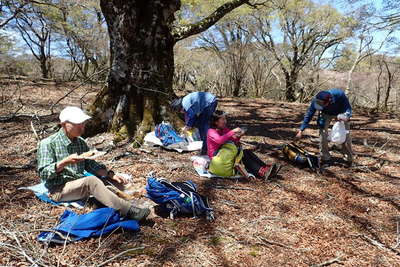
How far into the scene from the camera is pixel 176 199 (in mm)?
3129

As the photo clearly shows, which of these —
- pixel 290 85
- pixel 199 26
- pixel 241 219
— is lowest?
pixel 241 219

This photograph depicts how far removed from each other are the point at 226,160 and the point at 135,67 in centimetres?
242

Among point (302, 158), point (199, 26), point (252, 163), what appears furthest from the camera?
point (199, 26)

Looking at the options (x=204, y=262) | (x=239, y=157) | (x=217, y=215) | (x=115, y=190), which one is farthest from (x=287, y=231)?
(x=115, y=190)

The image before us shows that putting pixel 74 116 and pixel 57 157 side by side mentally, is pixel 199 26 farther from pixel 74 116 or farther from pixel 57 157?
pixel 57 157

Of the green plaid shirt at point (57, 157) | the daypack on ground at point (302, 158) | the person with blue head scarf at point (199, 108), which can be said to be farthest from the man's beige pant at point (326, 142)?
the green plaid shirt at point (57, 157)

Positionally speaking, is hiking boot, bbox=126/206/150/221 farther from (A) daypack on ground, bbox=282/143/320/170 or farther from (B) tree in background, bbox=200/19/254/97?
(B) tree in background, bbox=200/19/254/97

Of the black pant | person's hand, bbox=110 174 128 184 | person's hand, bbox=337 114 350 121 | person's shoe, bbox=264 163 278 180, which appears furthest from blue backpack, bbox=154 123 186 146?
person's hand, bbox=337 114 350 121

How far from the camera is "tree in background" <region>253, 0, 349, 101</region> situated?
50.6ft

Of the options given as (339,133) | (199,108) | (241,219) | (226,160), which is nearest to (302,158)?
(339,133)

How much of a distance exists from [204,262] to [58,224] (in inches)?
Result: 51.2

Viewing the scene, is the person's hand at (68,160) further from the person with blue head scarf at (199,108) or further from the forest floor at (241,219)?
the person with blue head scarf at (199,108)

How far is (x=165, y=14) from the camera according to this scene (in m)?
5.47

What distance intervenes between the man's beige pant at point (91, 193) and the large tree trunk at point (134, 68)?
7.67ft
